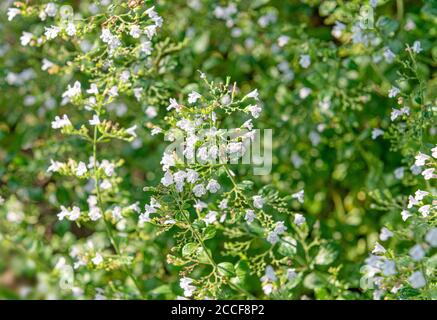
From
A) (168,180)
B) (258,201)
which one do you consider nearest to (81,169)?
(168,180)

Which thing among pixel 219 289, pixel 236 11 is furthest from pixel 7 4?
pixel 219 289

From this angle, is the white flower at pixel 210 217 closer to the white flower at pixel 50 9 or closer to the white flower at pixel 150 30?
the white flower at pixel 150 30

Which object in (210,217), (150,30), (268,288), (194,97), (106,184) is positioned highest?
(150,30)

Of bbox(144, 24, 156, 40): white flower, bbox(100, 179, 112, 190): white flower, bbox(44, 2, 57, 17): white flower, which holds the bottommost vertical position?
bbox(100, 179, 112, 190): white flower

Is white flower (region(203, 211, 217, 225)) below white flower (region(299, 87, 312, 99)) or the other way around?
below

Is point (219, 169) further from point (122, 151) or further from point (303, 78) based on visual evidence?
point (122, 151)

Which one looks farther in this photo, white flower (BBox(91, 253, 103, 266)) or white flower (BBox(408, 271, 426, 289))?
white flower (BBox(91, 253, 103, 266))

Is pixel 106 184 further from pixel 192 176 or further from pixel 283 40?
pixel 283 40

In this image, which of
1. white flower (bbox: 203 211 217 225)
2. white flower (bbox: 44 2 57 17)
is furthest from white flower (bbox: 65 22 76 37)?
white flower (bbox: 203 211 217 225)

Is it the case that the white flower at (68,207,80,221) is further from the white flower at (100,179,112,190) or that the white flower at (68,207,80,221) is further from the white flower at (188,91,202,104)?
the white flower at (188,91,202,104)

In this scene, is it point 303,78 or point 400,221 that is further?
point 303,78
